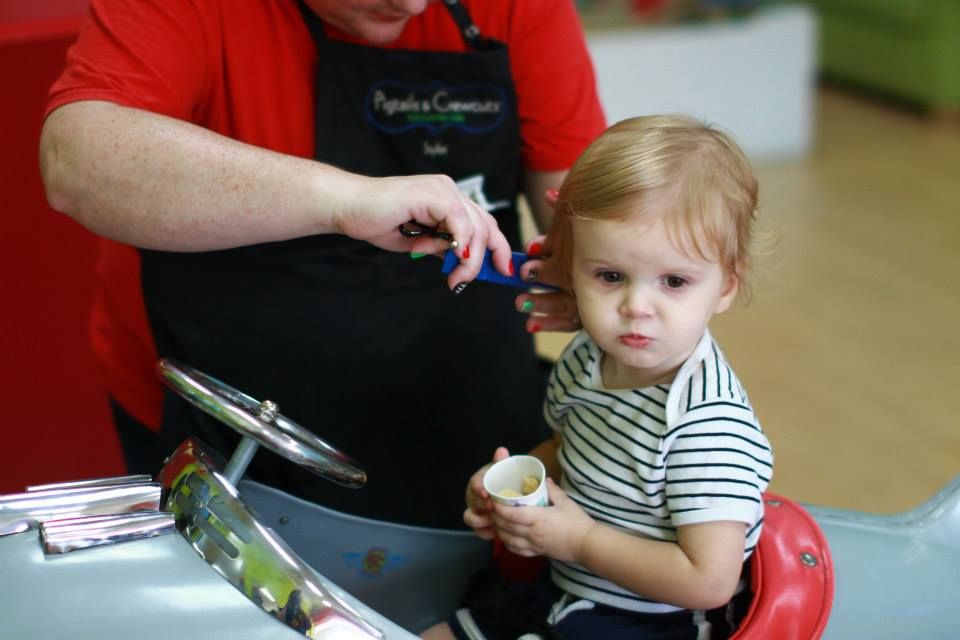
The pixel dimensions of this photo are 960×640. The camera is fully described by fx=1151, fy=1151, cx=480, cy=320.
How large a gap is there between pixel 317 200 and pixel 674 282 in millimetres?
310

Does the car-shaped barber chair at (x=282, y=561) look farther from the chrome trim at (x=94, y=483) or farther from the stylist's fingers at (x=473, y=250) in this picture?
the stylist's fingers at (x=473, y=250)

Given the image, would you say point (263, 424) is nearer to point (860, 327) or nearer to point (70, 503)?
point (70, 503)

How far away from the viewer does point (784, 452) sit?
227 centimetres

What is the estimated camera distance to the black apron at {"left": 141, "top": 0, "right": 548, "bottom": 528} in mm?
1226

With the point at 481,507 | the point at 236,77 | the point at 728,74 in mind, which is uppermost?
the point at 236,77

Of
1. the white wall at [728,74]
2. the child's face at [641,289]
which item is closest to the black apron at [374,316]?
the child's face at [641,289]

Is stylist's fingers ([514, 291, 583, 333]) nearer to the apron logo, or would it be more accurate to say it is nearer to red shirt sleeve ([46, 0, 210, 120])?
the apron logo

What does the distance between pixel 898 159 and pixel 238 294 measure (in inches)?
129

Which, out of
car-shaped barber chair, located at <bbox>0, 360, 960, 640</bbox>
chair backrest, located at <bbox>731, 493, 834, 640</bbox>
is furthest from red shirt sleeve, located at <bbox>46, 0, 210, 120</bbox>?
chair backrest, located at <bbox>731, 493, 834, 640</bbox>

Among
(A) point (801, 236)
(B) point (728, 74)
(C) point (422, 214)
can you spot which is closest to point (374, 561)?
(C) point (422, 214)

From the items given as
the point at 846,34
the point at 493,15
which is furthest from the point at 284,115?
the point at 846,34

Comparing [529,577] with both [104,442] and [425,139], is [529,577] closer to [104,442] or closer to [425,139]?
[425,139]

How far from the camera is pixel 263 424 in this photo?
0.90 m

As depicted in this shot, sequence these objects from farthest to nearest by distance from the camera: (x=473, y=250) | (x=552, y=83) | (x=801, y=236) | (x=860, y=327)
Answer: (x=801, y=236)
(x=860, y=327)
(x=552, y=83)
(x=473, y=250)
